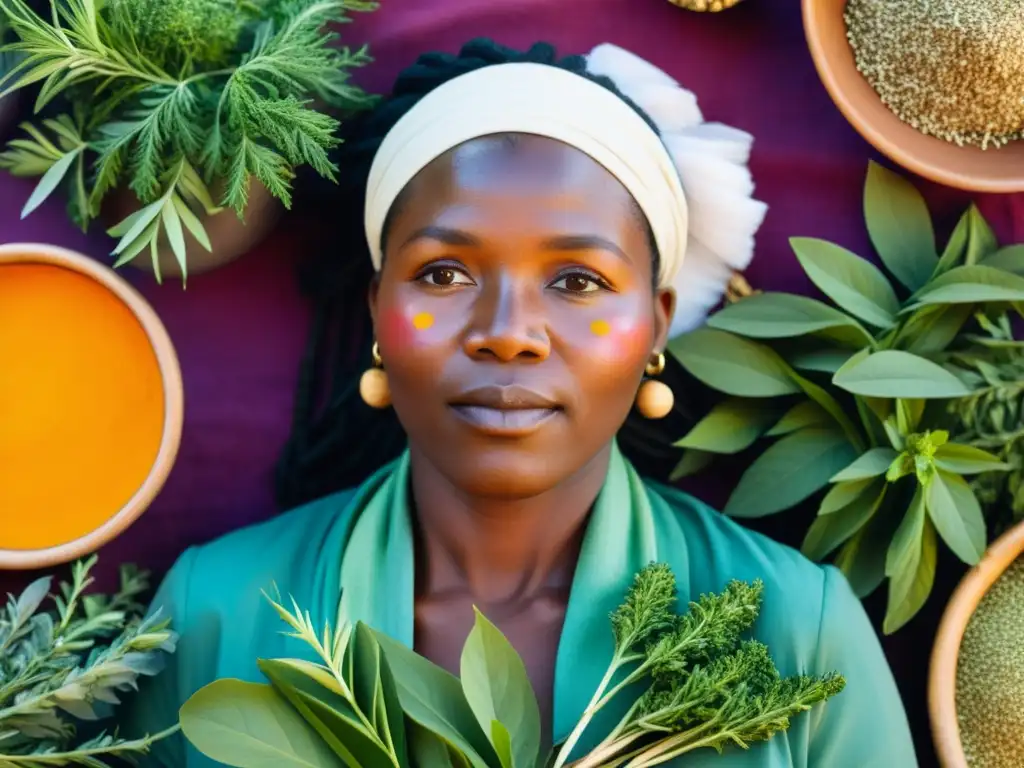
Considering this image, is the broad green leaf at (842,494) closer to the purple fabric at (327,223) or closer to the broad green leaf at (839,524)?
the broad green leaf at (839,524)

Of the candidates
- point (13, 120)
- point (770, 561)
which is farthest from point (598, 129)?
point (13, 120)

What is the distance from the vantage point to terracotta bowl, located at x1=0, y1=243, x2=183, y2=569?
55.0 inches

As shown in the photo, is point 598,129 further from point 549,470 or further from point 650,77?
point 549,470

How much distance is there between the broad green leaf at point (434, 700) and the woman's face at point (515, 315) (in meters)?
0.17

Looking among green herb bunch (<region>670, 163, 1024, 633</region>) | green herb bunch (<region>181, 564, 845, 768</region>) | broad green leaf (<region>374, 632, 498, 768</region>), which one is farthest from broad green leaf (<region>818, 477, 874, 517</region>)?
broad green leaf (<region>374, 632, 498, 768</region>)

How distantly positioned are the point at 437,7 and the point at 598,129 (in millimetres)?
428

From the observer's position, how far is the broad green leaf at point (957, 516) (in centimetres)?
133

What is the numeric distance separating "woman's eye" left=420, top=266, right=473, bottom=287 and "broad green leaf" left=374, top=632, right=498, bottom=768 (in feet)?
1.15

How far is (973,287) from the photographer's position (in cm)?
138

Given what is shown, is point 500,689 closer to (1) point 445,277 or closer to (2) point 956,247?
(1) point 445,277

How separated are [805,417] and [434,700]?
580 millimetres

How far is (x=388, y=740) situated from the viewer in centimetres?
109

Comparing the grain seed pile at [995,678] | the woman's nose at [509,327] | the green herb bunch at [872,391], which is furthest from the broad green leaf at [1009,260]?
the woman's nose at [509,327]

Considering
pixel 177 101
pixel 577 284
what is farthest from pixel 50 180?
pixel 577 284
